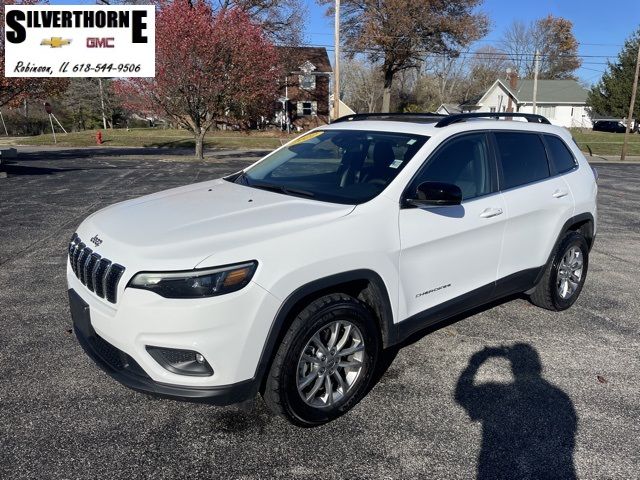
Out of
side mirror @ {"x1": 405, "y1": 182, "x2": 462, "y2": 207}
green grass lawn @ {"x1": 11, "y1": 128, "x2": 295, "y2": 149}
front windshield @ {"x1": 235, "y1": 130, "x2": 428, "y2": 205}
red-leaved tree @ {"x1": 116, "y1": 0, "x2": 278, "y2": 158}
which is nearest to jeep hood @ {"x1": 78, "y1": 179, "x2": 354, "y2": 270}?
front windshield @ {"x1": 235, "y1": 130, "x2": 428, "y2": 205}

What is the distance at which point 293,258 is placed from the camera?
267 cm

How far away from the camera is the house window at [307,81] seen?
4188cm

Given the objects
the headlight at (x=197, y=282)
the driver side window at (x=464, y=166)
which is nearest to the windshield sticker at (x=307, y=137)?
the driver side window at (x=464, y=166)

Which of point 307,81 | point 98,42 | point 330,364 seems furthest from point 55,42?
point 307,81

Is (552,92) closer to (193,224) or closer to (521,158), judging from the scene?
(521,158)

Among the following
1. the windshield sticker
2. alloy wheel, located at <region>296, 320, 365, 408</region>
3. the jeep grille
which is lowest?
alloy wheel, located at <region>296, 320, 365, 408</region>

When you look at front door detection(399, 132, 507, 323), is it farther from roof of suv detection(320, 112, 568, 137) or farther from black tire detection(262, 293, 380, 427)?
black tire detection(262, 293, 380, 427)

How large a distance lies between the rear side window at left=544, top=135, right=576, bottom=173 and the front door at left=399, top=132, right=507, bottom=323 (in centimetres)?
103

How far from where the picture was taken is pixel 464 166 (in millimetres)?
3793

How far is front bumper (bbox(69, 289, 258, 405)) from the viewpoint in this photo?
2557mm

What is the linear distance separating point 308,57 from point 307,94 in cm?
325

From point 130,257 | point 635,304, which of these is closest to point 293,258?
point 130,257

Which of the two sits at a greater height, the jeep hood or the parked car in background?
the parked car in background

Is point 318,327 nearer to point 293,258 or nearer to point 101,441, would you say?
point 293,258
